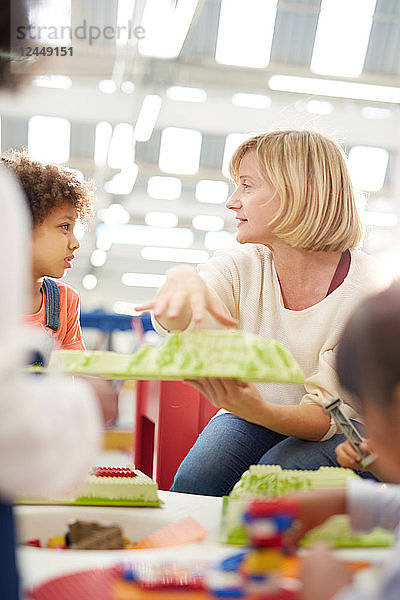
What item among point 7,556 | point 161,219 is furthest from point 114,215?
point 7,556

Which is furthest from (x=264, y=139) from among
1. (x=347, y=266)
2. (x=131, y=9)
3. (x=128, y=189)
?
(x=128, y=189)

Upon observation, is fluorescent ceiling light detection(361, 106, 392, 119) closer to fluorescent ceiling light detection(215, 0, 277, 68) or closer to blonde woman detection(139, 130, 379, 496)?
fluorescent ceiling light detection(215, 0, 277, 68)

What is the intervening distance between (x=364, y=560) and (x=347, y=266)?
827 mm

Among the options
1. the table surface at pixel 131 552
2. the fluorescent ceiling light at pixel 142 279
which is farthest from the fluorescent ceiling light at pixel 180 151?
the table surface at pixel 131 552

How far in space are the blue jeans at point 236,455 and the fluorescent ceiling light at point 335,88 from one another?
12.6ft

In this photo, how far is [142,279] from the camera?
42.0 feet

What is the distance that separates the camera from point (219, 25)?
15.0 feet

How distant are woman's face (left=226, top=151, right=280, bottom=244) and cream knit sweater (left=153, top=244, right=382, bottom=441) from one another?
0.08 meters

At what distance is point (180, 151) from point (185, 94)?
147 centimetres

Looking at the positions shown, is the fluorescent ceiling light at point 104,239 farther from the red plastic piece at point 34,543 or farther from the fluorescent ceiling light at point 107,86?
the red plastic piece at point 34,543

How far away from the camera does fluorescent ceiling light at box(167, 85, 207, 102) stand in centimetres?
549

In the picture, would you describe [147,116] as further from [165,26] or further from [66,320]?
[66,320]

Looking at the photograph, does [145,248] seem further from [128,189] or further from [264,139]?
[264,139]

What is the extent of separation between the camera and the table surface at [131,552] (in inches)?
29.1
